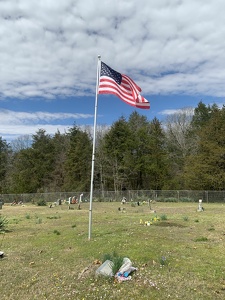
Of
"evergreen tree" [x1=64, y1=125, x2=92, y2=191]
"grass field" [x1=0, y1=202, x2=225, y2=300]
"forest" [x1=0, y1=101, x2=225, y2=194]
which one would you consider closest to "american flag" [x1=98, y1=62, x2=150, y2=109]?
"grass field" [x1=0, y1=202, x2=225, y2=300]

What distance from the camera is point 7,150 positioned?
65188mm

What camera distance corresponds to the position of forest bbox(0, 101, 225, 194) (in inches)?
1471

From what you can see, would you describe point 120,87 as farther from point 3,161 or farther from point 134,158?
point 3,161

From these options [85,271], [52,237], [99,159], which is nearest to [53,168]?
[99,159]

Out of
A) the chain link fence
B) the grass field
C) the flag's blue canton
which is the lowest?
the grass field

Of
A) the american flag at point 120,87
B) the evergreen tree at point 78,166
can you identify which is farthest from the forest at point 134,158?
the american flag at point 120,87

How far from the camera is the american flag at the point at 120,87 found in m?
9.85

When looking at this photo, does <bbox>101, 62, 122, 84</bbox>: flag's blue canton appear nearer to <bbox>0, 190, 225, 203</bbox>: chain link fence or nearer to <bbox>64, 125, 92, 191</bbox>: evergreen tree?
<bbox>0, 190, 225, 203</bbox>: chain link fence

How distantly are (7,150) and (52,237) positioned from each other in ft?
190

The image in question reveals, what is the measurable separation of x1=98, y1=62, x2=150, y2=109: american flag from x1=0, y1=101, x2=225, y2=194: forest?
90.8 feet

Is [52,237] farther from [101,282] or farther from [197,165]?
[197,165]

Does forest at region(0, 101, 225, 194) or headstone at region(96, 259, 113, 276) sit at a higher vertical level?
→ forest at region(0, 101, 225, 194)

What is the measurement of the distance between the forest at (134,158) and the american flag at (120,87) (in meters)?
27.7

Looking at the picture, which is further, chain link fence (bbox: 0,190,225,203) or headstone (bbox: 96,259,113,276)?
chain link fence (bbox: 0,190,225,203)
